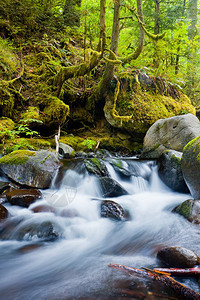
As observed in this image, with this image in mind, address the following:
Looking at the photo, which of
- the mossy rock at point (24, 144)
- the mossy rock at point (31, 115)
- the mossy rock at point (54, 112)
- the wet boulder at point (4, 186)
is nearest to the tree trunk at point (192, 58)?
the mossy rock at point (54, 112)

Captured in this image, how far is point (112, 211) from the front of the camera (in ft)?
12.0

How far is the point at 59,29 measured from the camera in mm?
9602

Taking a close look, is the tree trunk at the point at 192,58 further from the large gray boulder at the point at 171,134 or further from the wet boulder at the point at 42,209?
the wet boulder at the point at 42,209

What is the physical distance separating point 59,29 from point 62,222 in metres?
9.77

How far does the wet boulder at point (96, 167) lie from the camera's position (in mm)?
4941

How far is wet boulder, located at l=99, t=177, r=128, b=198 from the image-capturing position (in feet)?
14.7

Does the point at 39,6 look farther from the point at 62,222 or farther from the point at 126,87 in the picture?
the point at 62,222

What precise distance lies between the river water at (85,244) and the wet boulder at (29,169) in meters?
0.32

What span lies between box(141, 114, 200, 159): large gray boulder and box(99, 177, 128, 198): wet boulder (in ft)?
8.16

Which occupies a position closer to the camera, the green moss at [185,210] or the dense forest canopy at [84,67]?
the green moss at [185,210]

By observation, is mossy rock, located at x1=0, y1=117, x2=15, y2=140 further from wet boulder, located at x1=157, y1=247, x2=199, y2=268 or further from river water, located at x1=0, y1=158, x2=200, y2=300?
wet boulder, located at x1=157, y1=247, x2=199, y2=268

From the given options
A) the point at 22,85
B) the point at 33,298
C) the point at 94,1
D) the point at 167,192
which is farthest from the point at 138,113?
the point at 33,298

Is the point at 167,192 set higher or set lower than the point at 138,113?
lower

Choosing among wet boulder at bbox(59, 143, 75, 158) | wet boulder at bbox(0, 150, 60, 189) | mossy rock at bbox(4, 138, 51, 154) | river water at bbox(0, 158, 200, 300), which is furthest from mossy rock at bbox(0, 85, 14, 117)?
river water at bbox(0, 158, 200, 300)
